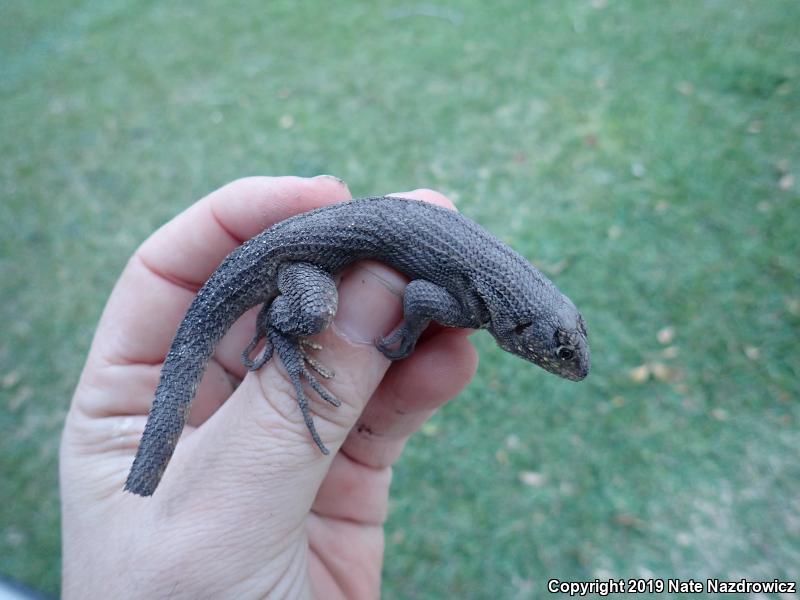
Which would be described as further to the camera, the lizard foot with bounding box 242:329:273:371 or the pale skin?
the lizard foot with bounding box 242:329:273:371

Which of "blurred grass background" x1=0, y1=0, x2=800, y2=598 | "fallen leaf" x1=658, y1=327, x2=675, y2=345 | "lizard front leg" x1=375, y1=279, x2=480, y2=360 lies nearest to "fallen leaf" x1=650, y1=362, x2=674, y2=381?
"blurred grass background" x1=0, y1=0, x2=800, y2=598

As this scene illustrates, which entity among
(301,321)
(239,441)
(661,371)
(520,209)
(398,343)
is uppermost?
(301,321)

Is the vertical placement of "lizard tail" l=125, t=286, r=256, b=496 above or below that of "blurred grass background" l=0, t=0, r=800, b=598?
above

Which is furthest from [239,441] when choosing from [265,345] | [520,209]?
[520,209]

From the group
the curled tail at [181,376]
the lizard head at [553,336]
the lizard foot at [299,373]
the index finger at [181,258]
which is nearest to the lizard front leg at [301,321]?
the lizard foot at [299,373]

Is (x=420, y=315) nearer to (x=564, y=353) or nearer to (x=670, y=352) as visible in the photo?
(x=564, y=353)

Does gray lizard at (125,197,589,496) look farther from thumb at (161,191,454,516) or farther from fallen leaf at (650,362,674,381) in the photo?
fallen leaf at (650,362,674,381)
